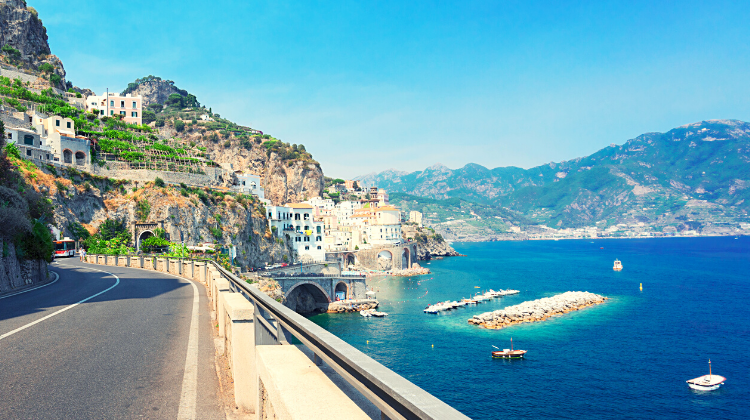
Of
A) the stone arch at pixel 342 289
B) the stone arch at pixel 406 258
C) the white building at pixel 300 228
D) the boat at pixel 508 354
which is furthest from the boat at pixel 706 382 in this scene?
the stone arch at pixel 406 258

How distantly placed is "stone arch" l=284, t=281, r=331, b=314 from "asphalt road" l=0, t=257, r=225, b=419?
146ft

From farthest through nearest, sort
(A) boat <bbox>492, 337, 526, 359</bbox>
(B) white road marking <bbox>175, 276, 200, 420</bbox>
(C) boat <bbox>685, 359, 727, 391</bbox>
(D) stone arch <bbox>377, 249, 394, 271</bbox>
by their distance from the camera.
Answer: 1. (D) stone arch <bbox>377, 249, 394, 271</bbox>
2. (A) boat <bbox>492, 337, 526, 359</bbox>
3. (C) boat <bbox>685, 359, 727, 391</bbox>
4. (B) white road marking <bbox>175, 276, 200, 420</bbox>

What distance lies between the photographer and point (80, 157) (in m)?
56.2

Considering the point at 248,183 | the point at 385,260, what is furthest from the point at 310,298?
the point at 385,260

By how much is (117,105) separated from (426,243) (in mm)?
98503

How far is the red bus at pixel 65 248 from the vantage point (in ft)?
131

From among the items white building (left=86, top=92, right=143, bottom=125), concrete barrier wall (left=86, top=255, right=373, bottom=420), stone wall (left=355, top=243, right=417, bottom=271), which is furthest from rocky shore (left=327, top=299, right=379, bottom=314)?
white building (left=86, top=92, right=143, bottom=125)

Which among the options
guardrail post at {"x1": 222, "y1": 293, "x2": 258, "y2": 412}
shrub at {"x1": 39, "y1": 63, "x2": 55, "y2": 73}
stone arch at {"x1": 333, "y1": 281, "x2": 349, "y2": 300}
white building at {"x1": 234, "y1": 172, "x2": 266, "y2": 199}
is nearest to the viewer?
guardrail post at {"x1": 222, "y1": 293, "x2": 258, "y2": 412}

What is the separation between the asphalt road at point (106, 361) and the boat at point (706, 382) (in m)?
36.2

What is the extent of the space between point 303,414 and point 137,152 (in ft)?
231

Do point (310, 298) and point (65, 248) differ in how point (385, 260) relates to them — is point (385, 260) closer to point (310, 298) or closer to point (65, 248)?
point (310, 298)

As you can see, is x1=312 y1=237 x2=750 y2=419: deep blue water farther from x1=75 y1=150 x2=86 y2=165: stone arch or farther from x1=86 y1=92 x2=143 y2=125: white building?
x1=86 y1=92 x2=143 y2=125: white building

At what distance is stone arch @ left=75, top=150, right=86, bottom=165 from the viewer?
183ft

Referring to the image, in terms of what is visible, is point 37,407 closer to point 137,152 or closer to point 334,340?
point 334,340
